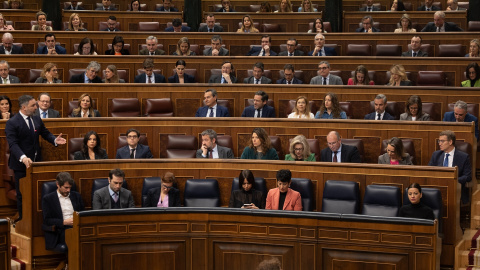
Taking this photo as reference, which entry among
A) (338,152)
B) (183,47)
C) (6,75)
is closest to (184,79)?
(183,47)

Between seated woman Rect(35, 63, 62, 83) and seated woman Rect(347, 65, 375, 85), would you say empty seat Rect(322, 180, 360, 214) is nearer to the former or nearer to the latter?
seated woman Rect(347, 65, 375, 85)

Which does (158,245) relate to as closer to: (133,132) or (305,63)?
(133,132)

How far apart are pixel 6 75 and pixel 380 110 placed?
10.3ft

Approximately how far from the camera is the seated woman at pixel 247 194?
503cm

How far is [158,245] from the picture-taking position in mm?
4562

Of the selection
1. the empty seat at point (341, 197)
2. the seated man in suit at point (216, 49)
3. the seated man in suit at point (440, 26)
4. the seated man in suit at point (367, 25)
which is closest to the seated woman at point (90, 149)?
the empty seat at point (341, 197)

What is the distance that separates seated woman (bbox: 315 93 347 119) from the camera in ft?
20.0

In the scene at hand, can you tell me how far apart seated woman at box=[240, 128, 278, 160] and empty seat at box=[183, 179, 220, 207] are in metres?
0.44

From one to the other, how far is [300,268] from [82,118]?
2.35 m

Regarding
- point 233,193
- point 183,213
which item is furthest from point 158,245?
point 233,193

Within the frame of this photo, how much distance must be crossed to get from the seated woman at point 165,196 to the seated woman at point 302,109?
1394mm

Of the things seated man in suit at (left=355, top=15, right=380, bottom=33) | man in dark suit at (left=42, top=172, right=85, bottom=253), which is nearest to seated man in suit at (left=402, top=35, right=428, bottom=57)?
seated man in suit at (left=355, top=15, right=380, bottom=33)

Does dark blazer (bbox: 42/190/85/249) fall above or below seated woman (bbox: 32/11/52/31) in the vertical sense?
below

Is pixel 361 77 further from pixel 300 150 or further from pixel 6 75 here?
pixel 6 75
